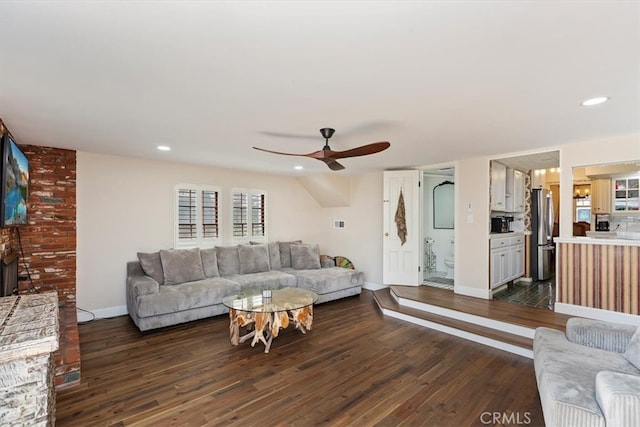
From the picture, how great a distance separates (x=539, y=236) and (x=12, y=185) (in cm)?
762

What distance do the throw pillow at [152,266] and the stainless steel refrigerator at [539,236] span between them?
6.50 m

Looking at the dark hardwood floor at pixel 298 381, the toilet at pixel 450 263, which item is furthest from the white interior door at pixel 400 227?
the dark hardwood floor at pixel 298 381

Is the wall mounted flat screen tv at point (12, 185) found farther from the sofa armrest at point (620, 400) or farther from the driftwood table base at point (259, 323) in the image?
the sofa armrest at point (620, 400)

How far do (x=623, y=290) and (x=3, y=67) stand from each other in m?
5.82

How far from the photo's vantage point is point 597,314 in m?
3.60

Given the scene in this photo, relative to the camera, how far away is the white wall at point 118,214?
4188mm

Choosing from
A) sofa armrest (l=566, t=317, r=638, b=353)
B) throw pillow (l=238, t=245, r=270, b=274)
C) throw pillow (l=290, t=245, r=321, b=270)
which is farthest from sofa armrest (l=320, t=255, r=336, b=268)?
sofa armrest (l=566, t=317, r=638, b=353)

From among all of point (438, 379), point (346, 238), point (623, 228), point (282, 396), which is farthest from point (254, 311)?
point (623, 228)

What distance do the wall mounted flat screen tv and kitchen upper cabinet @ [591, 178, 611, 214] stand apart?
899 centimetres

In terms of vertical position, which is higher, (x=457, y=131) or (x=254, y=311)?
(x=457, y=131)

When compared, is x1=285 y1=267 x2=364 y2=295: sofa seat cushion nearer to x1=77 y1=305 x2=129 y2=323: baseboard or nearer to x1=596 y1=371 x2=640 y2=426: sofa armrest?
x1=77 y1=305 x2=129 y2=323: baseboard

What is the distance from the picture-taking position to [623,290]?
136 inches

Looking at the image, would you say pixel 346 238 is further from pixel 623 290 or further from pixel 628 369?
pixel 628 369

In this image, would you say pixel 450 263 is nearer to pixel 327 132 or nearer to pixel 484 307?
pixel 484 307
